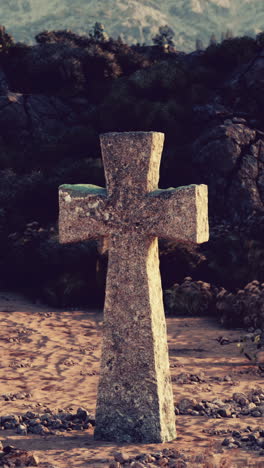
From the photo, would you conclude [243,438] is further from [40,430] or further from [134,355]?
[40,430]

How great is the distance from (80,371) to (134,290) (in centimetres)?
335

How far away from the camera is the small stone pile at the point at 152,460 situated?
17.7ft

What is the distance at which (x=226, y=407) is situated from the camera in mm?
7184

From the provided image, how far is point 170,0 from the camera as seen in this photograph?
497 feet

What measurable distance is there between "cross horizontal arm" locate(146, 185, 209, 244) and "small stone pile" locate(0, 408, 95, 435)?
6.77 feet

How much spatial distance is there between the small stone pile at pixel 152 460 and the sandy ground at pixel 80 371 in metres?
0.17

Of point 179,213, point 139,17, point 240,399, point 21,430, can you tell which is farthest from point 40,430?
point 139,17

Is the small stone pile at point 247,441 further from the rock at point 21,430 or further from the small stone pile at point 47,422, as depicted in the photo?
the rock at point 21,430

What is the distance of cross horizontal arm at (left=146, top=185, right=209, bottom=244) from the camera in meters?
6.04

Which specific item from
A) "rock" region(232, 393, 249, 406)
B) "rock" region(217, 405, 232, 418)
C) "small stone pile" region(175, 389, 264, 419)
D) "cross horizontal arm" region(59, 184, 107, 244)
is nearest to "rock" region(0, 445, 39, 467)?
"cross horizontal arm" region(59, 184, 107, 244)

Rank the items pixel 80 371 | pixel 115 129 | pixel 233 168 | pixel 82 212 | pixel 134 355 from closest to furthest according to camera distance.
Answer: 1. pixel 134 355
2. pixel 82 212
3. pixel 80 371
4. pixel 233 168
5. pixel 115 129

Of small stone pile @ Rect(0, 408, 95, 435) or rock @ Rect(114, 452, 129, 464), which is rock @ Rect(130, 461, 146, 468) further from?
small stone pile @ Rect(0, 408, 95, 435)

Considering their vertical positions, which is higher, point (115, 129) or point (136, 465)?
point (115, 129)

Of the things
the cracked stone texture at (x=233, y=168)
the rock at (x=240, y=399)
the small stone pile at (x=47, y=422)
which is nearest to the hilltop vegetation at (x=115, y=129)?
the cracked stone texture at (x=233, y=168)
